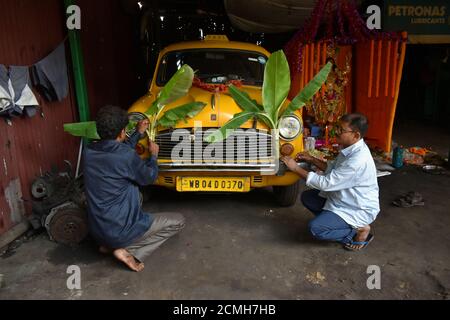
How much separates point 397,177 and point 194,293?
12.9 ft

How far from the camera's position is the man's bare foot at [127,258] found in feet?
9.90

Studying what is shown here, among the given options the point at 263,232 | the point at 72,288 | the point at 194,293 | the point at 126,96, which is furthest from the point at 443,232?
the point at 126,96

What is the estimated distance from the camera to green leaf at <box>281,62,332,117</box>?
146 inches

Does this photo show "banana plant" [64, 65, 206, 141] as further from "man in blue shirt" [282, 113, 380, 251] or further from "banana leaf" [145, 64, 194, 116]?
"man in blue shirt" [282, 113, 380, 251]

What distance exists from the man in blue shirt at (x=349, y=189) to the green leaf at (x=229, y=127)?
582mm

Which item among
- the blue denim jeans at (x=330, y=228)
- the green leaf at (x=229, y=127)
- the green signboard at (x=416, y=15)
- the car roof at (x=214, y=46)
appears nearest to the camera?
the blue denim jeans at (x=330, y=228)

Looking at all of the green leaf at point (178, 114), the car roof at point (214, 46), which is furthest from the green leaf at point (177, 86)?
the car roof at point (214, 46)

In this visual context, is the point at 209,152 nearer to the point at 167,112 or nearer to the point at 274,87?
the point at 167,112

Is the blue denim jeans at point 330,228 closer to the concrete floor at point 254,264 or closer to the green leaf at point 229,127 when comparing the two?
the concrete floor at point 254,264

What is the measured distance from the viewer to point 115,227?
2926mm

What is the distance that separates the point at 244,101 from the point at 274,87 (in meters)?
0.33

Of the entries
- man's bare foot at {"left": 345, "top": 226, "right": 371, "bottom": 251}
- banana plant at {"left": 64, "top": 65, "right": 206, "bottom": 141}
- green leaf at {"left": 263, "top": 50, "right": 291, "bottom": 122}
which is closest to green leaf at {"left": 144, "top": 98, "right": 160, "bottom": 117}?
banana plant at {"left": 64, "top": 65, "right": 206, "bottom": 141}

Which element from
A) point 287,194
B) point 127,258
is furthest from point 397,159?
point 127,258
